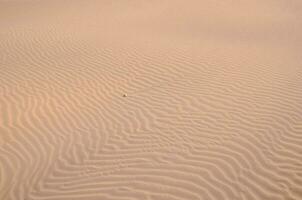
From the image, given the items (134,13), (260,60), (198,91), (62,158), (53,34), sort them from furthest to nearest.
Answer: (134,13), (53,34), (260,60), (198,91), (62,158)

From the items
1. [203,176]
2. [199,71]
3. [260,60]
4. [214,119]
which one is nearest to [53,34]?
[199,71]

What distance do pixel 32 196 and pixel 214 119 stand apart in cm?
345

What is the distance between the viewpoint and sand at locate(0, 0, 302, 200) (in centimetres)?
539

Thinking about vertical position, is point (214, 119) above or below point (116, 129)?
above

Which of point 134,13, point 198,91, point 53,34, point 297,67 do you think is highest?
point 134,13

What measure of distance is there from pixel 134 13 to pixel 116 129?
9.56m

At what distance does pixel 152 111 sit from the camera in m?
7.35

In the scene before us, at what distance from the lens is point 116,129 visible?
6758 mm

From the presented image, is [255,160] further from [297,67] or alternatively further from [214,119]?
[297,67]

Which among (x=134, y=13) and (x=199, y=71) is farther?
(x=134, y=13)

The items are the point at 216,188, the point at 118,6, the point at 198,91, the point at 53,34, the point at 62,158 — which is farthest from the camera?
the point at 118,6

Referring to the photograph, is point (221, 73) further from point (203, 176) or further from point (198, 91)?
point (203, 176)

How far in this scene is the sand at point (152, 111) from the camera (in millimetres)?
5387

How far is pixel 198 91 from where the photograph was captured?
26.5ft
